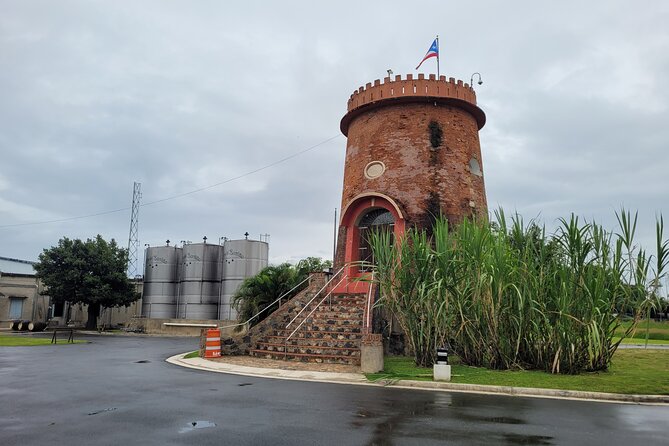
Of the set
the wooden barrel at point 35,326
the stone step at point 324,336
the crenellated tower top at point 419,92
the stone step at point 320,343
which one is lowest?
the wooden barrel at point 35,326

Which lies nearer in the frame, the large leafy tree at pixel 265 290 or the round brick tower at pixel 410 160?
the round brick tower at pixel 410 160

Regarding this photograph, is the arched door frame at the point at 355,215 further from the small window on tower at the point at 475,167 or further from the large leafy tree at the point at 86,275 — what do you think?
the large leafy tree at the point at 86,275

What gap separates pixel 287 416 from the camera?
6.88m

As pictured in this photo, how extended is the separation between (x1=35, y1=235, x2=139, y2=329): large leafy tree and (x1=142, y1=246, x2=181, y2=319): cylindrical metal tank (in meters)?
1.56

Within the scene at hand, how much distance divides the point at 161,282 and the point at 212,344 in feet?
85.6

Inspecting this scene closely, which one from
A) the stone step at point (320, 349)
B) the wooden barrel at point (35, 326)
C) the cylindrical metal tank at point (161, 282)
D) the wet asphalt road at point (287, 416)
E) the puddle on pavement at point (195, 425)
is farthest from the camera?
the cylindrical metal tank at point (161, 282)

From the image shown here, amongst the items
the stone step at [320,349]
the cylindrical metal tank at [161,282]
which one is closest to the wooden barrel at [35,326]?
the cylindrical metal tank at [161,282]

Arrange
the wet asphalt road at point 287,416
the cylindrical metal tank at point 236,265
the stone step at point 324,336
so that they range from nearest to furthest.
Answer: the wet asphalt road at point 287,416
the stone step at point 324,336
the cylindrical metal tank at point 236,265

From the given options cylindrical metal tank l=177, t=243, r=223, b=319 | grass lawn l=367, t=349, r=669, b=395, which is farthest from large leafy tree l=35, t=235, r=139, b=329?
grass lawn l=367, t=349, r=669, b=395

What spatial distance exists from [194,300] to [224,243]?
504 centimetres

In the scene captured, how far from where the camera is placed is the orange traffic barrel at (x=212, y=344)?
1496cm

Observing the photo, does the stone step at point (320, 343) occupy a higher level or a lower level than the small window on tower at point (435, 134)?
lower

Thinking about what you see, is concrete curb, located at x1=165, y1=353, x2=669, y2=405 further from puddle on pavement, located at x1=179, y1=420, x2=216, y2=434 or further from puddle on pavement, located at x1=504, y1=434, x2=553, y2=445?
puddle on pavement, located at x1=179, y1=420, x2=216, y2=434

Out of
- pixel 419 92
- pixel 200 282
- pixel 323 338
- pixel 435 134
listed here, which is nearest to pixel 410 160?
pixel 435 134
